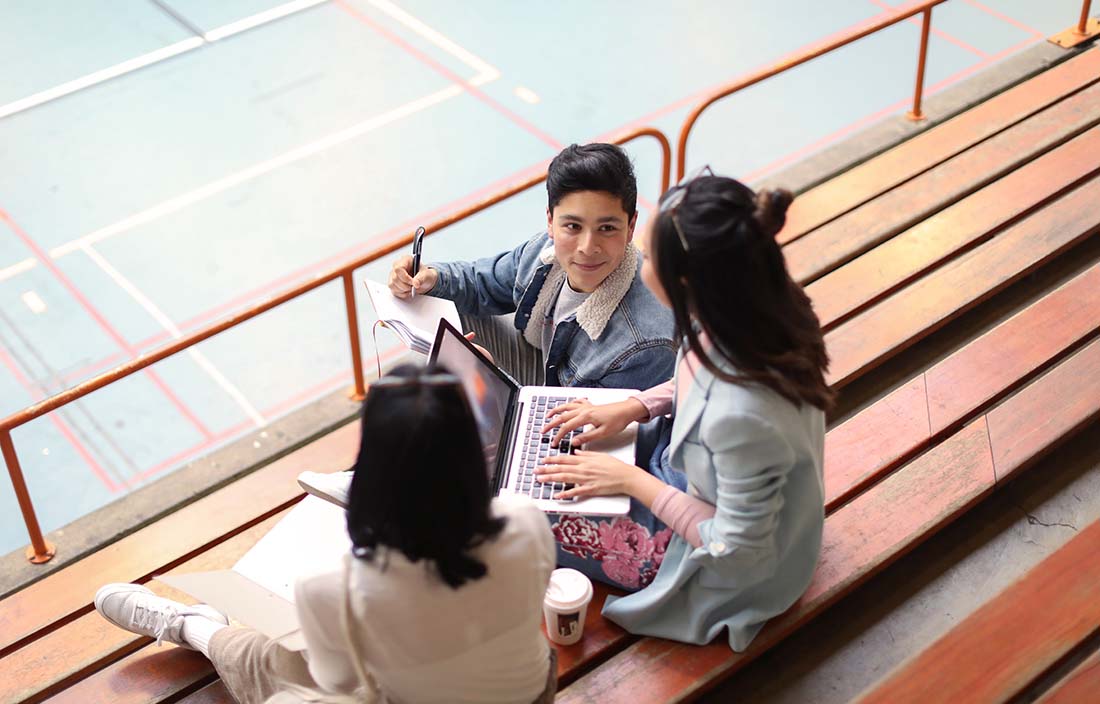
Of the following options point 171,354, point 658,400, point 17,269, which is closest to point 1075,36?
point 658,400

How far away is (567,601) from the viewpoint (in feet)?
8.84

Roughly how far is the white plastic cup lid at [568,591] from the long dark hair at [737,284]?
71 cm

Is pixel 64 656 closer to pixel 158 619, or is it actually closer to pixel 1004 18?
pixel 158 619

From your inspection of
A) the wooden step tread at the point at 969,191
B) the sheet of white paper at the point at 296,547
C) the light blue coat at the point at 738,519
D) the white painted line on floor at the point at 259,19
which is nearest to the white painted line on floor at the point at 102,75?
the white painted line on floor at the point at 259,19

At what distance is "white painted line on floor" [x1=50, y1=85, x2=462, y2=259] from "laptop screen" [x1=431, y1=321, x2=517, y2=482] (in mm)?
4108

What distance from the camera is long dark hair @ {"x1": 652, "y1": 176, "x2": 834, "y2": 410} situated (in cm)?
216

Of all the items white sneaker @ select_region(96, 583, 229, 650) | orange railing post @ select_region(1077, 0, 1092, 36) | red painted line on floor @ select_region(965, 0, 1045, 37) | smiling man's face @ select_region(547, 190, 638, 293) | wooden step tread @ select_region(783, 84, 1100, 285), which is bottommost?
red painted line on floor @ select_region(965, 0, 1045, 37)

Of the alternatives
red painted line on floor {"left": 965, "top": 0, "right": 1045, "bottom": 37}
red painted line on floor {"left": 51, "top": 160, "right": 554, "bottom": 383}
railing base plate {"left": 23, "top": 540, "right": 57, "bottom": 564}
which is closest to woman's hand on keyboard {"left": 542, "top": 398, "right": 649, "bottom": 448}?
railing base plate {"left": 23, "top": 540, "right": 57, "bottom": 564}

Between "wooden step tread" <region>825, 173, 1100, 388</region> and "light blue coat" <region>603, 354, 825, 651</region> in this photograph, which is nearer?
"light blue coat" <region>603, 354, 825, 651</region>

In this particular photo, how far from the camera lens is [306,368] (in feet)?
18.2

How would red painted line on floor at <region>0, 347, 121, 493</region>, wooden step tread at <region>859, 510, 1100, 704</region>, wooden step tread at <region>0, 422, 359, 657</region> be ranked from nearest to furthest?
wooden step tread at <region>859, 510, 1100, 704</region> < wooden step tread at <region>0, 422, 359, 657</region> < red painted line on floor at <region>0, 347, 121, 493</region>

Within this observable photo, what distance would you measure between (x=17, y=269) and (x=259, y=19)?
2863 millimetres

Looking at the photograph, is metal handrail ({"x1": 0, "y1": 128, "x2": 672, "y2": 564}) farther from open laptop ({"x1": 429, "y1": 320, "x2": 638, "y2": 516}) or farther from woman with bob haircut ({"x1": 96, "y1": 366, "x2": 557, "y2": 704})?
woman with bob haircut ({"x1": 96, "y1": 366, "x2": 557, "y2": 704})

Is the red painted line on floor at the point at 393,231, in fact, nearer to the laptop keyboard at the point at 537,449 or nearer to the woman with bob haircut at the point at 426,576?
the laptop keyboard at the point at 537,449
